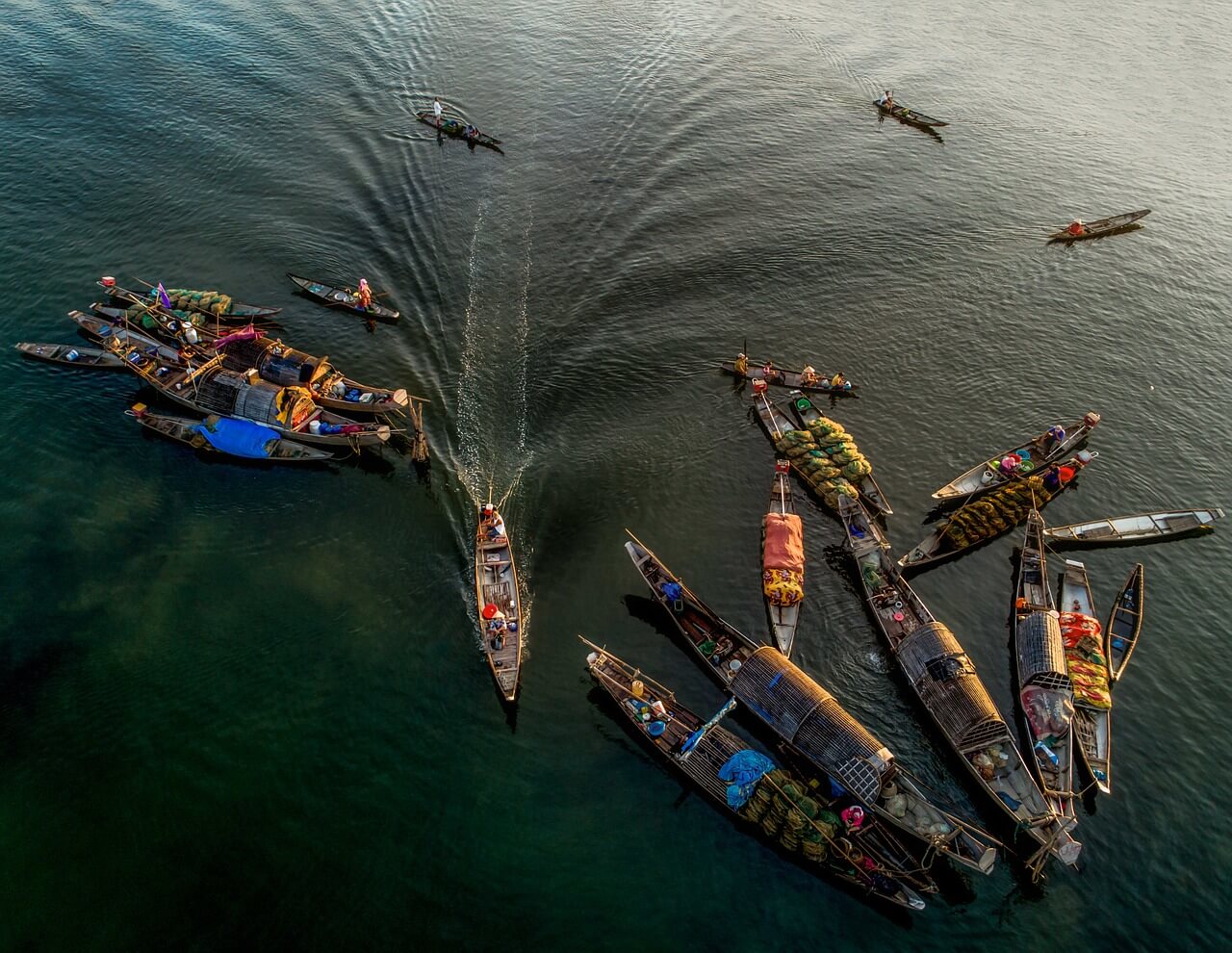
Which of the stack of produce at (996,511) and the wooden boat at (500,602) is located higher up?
the stack of produce at (996,511)

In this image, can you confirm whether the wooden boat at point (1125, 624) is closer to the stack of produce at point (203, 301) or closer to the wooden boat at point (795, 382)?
the wooden boat at point (795, 382)

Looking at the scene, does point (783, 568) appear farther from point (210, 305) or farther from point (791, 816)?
point (210, 305)

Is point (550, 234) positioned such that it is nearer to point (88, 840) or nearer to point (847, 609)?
point (847, 609)

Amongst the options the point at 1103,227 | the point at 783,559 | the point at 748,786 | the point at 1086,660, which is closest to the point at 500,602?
the point at 748,786

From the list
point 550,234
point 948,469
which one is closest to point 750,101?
point 550,234

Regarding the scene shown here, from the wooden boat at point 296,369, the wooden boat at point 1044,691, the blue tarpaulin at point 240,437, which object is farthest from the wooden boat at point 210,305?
the wooden boat at point 1044,691

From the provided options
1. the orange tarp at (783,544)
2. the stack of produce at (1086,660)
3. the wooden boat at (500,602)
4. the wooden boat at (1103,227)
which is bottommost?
the wooden boat at (500,602)
